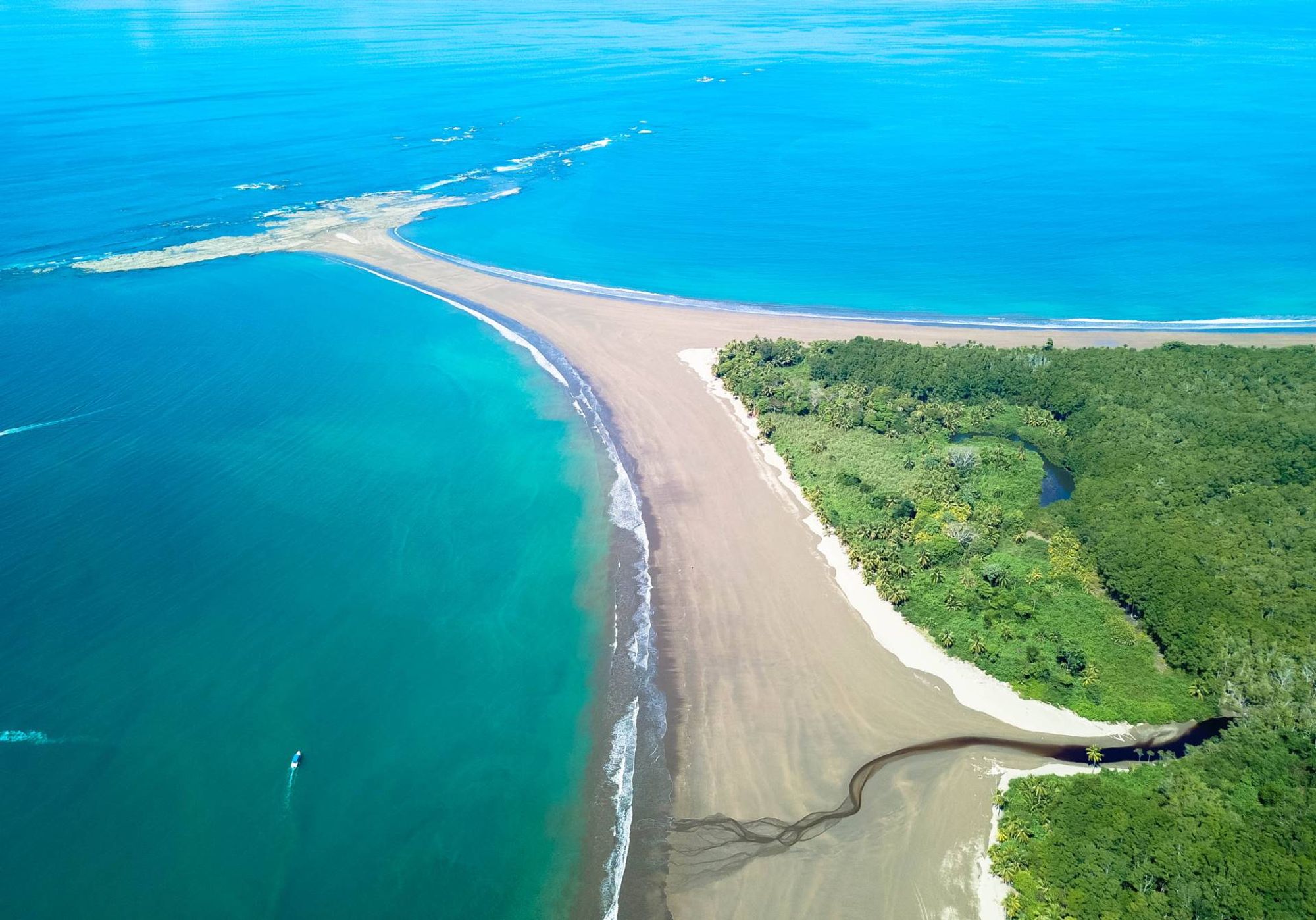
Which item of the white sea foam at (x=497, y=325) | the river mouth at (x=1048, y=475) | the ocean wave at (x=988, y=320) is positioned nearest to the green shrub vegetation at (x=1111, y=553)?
the river mouth at (x=1048, y=475)

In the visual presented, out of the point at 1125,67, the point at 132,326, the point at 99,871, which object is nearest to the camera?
the point at 99,871

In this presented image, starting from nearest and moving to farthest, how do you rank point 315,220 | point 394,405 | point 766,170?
point 394,405 < point 315,220 < point 766,170

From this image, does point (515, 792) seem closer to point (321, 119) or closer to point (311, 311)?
point (311, 311)

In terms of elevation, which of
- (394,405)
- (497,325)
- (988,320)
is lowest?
(394,405)

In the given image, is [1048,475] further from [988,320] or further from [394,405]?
[394,405]

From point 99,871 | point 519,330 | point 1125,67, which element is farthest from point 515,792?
point 1125,67

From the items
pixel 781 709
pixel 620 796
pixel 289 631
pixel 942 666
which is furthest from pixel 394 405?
pixel 942 666

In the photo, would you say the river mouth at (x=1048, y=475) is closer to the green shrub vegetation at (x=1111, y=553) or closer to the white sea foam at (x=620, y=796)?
the green shrub vegetation at (x=1111, y=553)

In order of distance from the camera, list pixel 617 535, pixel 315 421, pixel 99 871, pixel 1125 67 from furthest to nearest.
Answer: pixel 1125 67
pixel 315 421
pixel 617 535
pixel 99 871
